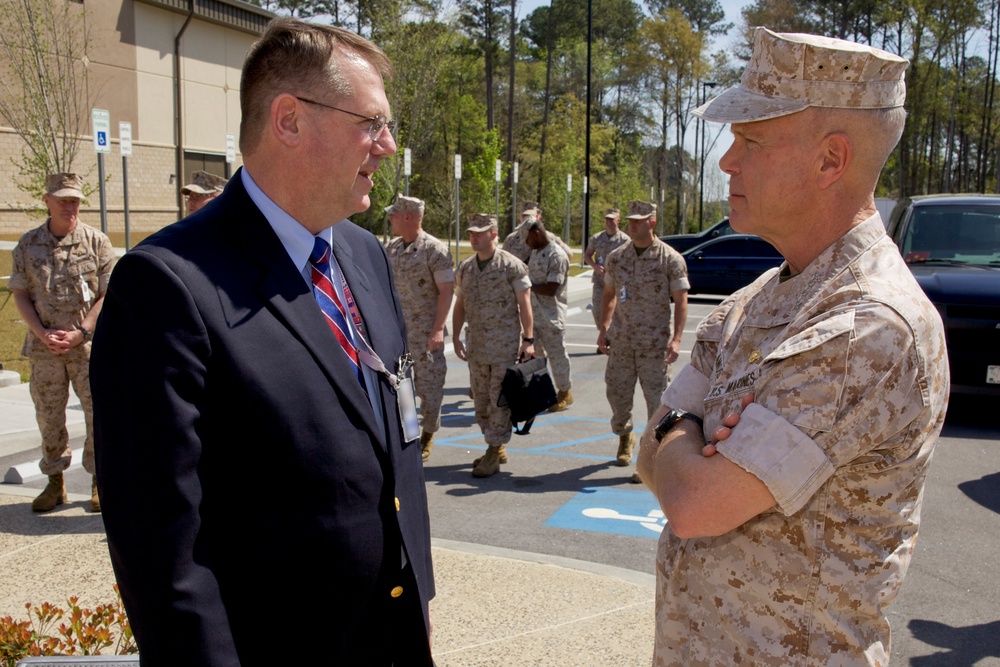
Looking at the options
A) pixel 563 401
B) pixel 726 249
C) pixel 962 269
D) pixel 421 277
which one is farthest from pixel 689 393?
pixel 726 249

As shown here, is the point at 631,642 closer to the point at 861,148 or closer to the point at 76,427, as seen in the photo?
the point at 861,148

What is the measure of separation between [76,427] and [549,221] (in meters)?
35.8

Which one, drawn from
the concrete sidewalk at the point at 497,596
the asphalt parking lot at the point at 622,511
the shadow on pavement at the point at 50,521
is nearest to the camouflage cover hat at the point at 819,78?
the concrete sidewalk at the point at 497,596

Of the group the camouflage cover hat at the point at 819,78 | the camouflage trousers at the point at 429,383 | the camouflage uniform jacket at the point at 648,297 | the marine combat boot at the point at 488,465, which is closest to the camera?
the camouflage cover hat at the point at 819,78

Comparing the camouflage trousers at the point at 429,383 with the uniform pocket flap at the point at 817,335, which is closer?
the uniform pocket flap at the point at 817,335

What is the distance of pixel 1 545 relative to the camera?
17.4 ft

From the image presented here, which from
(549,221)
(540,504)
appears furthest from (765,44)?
(549,221)

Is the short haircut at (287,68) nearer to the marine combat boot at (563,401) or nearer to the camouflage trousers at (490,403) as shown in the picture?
the camouflage trousers at (490,403)

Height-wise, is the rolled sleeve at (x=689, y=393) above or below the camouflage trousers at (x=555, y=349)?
above

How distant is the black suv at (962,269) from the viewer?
837cm

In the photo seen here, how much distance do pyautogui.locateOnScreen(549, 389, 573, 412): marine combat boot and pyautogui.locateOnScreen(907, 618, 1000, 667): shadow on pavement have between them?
5349 millimetres

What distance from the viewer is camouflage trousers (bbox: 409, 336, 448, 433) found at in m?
7.74

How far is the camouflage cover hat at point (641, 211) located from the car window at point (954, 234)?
3.51 m

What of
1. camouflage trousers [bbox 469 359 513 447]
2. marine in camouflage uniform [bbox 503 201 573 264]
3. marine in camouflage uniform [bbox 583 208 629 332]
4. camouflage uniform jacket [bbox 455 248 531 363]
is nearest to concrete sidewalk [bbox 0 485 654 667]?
camouflage trousers [bbox 469 359 513 447]
